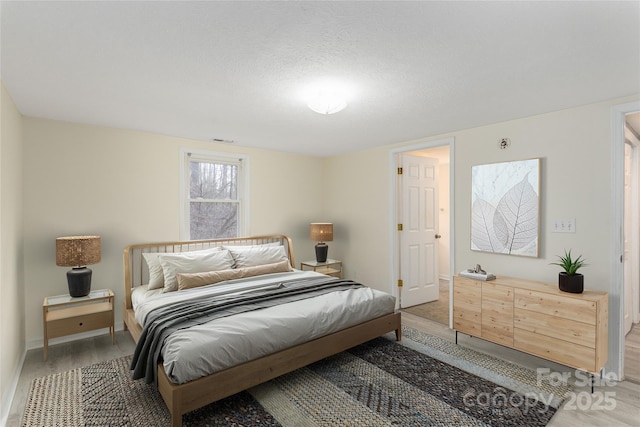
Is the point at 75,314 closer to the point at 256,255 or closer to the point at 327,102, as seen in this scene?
the point at 256,255

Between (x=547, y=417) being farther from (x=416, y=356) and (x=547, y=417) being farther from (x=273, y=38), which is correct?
(x=273, y=38)

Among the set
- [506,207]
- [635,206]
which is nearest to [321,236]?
[506,207]

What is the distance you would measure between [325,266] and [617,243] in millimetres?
3390

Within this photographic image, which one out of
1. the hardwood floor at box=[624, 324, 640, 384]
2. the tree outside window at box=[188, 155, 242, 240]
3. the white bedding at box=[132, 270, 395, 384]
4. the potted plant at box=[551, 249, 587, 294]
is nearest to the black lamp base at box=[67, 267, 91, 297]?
the white bedding at box=[132, 270, 395, 384]

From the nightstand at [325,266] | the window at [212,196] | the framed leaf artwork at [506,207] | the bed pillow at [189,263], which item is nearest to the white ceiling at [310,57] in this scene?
the framed leaf artwork at [506,207]

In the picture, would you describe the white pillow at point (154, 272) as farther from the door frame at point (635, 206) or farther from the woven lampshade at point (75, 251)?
the door frame at point (635, 206)

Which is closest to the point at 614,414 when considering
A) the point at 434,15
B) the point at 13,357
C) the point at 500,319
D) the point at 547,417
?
the point at 547,417

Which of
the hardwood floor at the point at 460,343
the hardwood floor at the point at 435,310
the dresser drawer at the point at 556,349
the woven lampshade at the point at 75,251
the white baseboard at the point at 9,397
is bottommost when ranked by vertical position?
the hardwood floor at the point at 435,310

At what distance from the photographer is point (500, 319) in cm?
299

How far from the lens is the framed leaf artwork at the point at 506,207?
123 inches

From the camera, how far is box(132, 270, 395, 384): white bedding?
2.11 metres

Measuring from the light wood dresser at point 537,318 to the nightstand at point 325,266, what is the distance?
78.0 inches

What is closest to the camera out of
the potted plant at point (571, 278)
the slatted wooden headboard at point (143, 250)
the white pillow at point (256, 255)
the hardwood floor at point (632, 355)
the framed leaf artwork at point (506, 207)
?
the potted plant at point (571, 278)

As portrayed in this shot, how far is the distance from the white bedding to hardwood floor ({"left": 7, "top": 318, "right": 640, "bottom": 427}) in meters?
0.57
